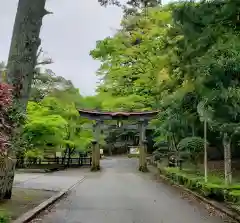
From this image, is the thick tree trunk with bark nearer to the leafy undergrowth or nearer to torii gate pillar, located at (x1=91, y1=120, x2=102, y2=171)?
the leafy undergrowth

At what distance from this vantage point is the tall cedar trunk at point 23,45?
11125 mm

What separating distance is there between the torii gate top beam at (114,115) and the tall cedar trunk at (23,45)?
18.1m

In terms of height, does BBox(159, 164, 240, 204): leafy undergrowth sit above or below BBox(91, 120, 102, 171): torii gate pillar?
below

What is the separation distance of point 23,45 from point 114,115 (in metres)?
18.7

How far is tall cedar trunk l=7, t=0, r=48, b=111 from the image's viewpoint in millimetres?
11125

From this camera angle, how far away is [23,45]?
1119 cm

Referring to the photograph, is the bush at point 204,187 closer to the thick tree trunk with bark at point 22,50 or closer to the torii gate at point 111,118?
the thick tree trunk with bark at point 22,50

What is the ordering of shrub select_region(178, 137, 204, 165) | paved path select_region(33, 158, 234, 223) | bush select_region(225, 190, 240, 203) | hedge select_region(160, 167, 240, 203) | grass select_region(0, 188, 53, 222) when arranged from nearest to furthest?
grass select_region(0, 188, 53, 222) → paved path select_region(33, 158, 234, 223) → bush select_region(225, 190, 240, 203) → hedge select_region(160, 167, 240, 203) → shrub select_region(178, 137, 204, 165)

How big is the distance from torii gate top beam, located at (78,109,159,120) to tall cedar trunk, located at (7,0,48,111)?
59.4ft

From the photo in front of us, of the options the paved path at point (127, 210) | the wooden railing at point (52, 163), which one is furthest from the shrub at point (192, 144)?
the wooden railing at point (52, 163)

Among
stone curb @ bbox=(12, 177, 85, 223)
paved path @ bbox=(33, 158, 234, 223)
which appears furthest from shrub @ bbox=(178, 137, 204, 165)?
stone curb @ bbox=(12, 177, 85, 223)

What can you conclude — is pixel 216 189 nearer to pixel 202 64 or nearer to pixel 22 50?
pixel 202 64

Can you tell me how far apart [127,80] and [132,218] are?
20570 millimetres

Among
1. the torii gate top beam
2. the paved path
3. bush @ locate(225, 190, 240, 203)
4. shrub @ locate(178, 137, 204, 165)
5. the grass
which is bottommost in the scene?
the paved path
